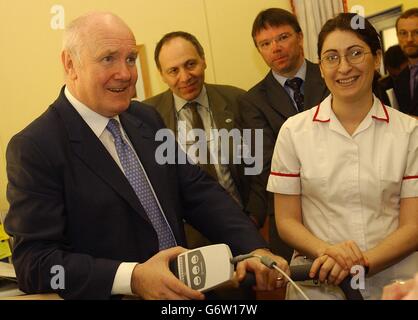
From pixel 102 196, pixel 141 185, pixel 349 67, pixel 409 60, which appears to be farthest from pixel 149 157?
pixel 409 60

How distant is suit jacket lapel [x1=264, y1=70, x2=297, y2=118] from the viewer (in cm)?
219

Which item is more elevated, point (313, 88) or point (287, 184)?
point (313, 88)

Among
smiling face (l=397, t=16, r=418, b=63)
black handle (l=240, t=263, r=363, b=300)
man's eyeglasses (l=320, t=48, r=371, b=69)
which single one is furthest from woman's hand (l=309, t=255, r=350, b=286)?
smiling face (l=397, t=16, r=418, b=63)

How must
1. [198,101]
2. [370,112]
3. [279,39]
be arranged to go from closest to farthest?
1. [370,112]
2. [279,39]
3. [198,101]

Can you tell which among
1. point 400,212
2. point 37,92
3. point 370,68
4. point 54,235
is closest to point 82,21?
point 54,235

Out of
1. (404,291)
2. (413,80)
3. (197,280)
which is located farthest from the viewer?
(413,80)

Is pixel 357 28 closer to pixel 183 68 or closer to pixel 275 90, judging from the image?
pixel 275 90

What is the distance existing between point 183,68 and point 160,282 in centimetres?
146

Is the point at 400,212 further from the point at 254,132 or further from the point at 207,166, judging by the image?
the point at 207,166

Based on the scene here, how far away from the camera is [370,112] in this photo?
164cm

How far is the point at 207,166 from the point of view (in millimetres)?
2350

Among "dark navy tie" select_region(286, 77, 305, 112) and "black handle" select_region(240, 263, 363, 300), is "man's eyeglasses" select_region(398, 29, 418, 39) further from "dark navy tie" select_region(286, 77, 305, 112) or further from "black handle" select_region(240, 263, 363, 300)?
"black handle" select_region(240, 263, 363, 300)

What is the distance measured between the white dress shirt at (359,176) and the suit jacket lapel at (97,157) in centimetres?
53

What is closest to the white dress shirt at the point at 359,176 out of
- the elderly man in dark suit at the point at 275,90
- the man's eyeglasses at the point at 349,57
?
the man's eyeglasses at the point at 349,57
